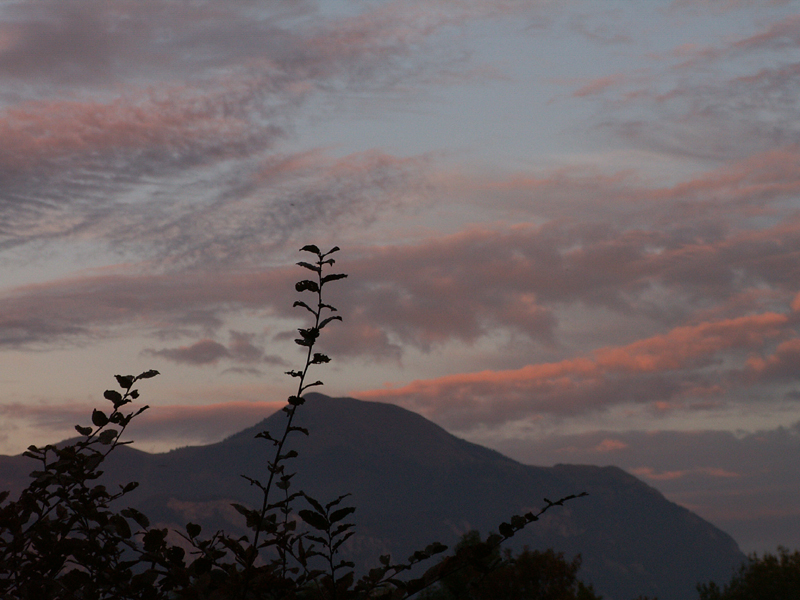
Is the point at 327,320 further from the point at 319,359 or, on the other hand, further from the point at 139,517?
the point at 139,517

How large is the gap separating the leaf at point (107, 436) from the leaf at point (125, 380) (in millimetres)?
350

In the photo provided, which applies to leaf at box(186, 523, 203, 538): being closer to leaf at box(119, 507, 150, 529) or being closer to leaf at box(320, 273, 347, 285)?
leaf at box(119, 507, 150, 529)

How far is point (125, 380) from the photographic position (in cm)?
587

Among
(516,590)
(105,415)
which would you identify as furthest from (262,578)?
(516,590)

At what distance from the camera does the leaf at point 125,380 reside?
5.86 m

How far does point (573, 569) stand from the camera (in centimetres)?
5491

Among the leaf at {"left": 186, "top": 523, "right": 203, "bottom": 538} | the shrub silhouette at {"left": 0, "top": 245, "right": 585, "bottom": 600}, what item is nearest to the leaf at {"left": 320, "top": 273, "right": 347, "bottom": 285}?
the shrub silhouette at {"left": 0, "top": 245, "right": 585, "bottom": 600}

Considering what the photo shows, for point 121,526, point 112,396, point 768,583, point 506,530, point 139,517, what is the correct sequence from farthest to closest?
1. point 768,583
2. point 112,396
3. point 139,517
4. point 121,526
5. point 506,530

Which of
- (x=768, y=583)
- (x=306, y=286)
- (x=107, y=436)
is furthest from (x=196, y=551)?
(x=768, y=583)

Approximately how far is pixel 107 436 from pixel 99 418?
0.36 m

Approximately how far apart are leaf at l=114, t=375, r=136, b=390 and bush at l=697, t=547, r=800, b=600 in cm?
6097

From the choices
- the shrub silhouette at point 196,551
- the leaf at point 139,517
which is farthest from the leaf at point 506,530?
the leaf at point 139,517

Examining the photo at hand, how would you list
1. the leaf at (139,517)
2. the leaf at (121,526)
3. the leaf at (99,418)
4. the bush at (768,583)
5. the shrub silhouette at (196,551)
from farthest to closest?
the bush at (768,583), the leaf at (99,418), the leaf at (139,517), the leaf at (121,526), the shrub silhouette at (196,551)

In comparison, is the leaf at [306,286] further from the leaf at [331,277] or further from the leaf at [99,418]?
the leaf at [99,418]
